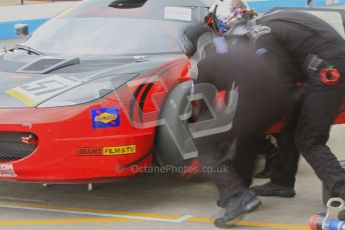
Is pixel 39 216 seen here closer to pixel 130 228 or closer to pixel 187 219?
pixel 130 228

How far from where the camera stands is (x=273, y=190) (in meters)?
4.75

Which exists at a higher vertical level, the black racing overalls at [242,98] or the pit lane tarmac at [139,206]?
the black racing overalls at [242,98]

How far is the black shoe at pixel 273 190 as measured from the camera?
4.73 meters

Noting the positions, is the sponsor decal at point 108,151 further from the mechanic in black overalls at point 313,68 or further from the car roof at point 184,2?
the car roof at point 184,2

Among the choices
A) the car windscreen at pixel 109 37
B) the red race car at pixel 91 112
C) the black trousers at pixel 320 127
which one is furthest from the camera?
the car windscreen at pixel 109 37

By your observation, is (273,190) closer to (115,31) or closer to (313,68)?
(313,68)

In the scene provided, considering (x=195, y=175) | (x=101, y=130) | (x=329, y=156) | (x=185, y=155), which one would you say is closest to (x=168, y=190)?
(x=195, y=175)

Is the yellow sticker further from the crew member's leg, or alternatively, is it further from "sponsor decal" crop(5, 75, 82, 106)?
the crew member's leg

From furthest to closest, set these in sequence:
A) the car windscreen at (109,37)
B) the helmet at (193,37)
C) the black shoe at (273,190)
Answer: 1. the car windscreen at (109,37)
2. the black shoe at (273,190)
3. the helmet at (193,37)

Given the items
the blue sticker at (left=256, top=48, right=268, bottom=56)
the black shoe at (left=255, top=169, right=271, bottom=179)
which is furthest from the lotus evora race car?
the black shoe at (left=255, top=169, right=271, bottom=179)

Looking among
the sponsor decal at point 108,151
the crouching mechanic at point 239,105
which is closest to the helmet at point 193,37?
the crouching mechanic at point 239,105

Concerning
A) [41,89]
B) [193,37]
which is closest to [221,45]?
[193,37]

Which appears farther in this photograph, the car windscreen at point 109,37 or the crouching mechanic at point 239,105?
the car windscreen at point 109,37

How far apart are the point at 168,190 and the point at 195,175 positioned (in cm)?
28
